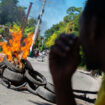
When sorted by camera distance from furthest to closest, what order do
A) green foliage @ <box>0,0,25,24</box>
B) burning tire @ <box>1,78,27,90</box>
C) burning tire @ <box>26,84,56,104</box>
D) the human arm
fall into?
green foliage @ <box>0,0,25,24</box> → burning tire @ <box>1,78,27,90</box> → burning tire @ <box>26,84,56,104</box> → the human arm

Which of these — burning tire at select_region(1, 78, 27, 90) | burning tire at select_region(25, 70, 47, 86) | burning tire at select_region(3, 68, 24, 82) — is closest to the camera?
burning tire at select_region(25, 70, 47, 86)

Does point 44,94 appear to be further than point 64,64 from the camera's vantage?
Yes

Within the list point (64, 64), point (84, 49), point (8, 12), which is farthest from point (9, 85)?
point (8, 12)

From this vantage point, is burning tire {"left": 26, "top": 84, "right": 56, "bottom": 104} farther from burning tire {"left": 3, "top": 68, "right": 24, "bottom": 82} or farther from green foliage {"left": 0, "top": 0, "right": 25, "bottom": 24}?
green foliage {"left": 0, "top": 0, "right": 25, "bottom": 24}

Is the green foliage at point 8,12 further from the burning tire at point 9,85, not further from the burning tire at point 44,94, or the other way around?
the burning tire at point 44,94

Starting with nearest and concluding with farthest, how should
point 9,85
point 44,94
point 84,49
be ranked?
1. point 84,49
2. point 44,94
3. point 9,85

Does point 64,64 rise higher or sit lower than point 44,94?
higher

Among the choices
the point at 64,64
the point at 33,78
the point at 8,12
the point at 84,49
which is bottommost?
the point at 33,78

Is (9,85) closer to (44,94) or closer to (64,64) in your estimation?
(44,94)

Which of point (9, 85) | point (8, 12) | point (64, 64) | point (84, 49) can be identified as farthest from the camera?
point (8, 12)

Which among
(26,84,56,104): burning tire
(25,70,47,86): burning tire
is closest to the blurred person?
(26,84,56,104): burning tire

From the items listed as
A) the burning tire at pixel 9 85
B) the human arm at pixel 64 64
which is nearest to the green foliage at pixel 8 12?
the burning tire at pixel 9 85

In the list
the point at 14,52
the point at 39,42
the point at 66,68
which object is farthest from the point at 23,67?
the point at 39,42

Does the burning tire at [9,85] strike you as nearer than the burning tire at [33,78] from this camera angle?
No
